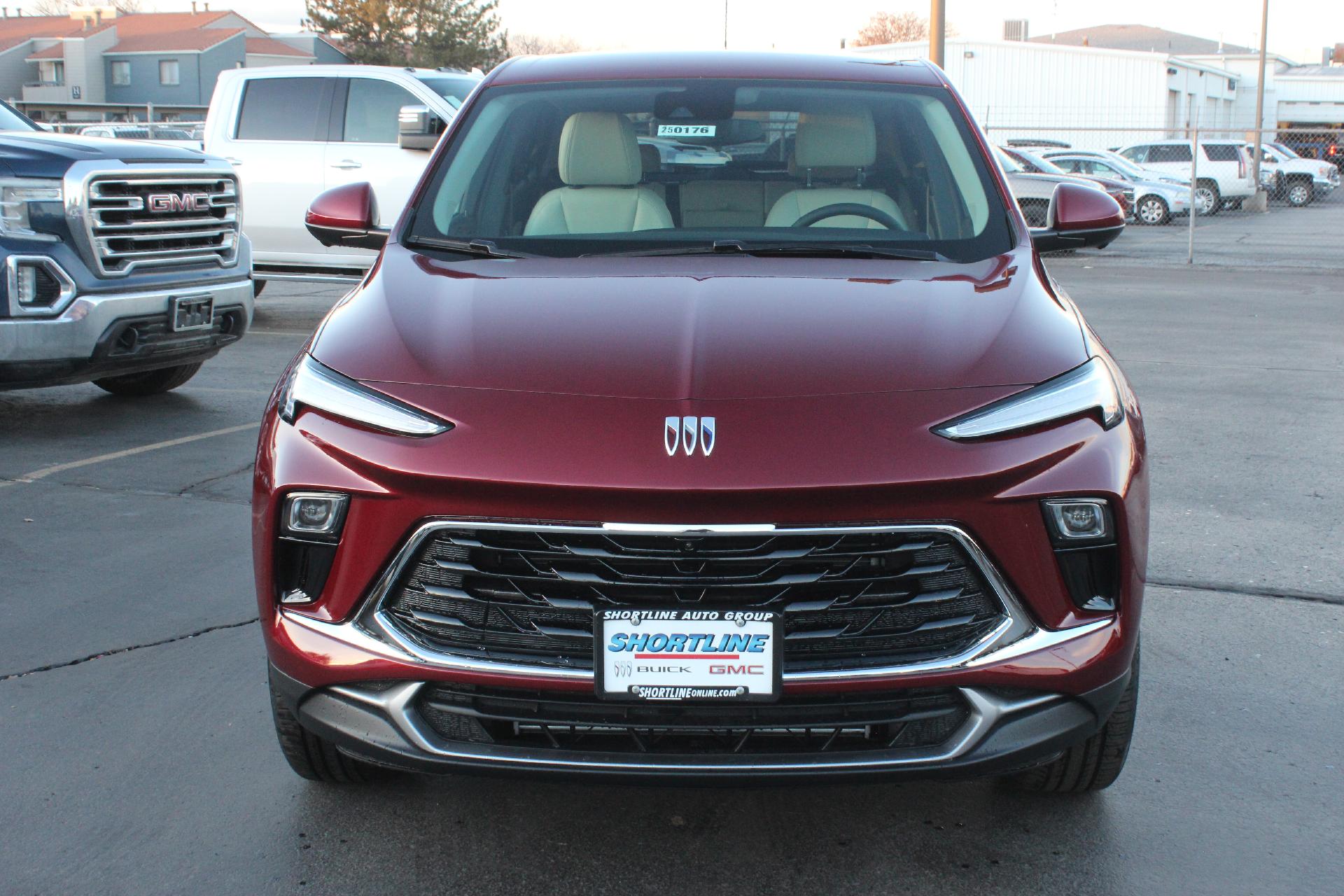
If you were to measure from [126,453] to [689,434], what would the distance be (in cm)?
494

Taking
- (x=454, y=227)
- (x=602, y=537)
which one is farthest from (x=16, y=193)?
(x=602, y=537)

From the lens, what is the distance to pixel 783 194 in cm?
367

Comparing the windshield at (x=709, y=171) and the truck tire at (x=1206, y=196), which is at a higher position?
the windshield at (x=709, y=171)

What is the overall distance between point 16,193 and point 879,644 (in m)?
5.40

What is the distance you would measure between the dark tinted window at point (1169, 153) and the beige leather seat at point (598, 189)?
89.4 feet

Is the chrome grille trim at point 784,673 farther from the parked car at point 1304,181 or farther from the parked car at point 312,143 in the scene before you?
the parked car at point 1304,181

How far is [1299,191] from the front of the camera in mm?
31844

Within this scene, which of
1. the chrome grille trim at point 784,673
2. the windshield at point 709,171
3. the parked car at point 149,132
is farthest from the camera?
the parked car at point 149,132

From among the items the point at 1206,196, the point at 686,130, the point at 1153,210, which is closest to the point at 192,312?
the point at 686,130

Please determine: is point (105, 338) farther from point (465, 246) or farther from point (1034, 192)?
point (1034, 192)

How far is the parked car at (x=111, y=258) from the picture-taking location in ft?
20.6

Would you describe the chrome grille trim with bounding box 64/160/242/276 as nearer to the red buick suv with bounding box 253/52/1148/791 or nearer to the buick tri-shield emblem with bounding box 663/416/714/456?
the red buick suv with bounding box 253/52/1148/791

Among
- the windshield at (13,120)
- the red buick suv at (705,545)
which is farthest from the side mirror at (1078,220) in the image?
the windshield at (13,120)

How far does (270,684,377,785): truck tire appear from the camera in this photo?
9.27ft
